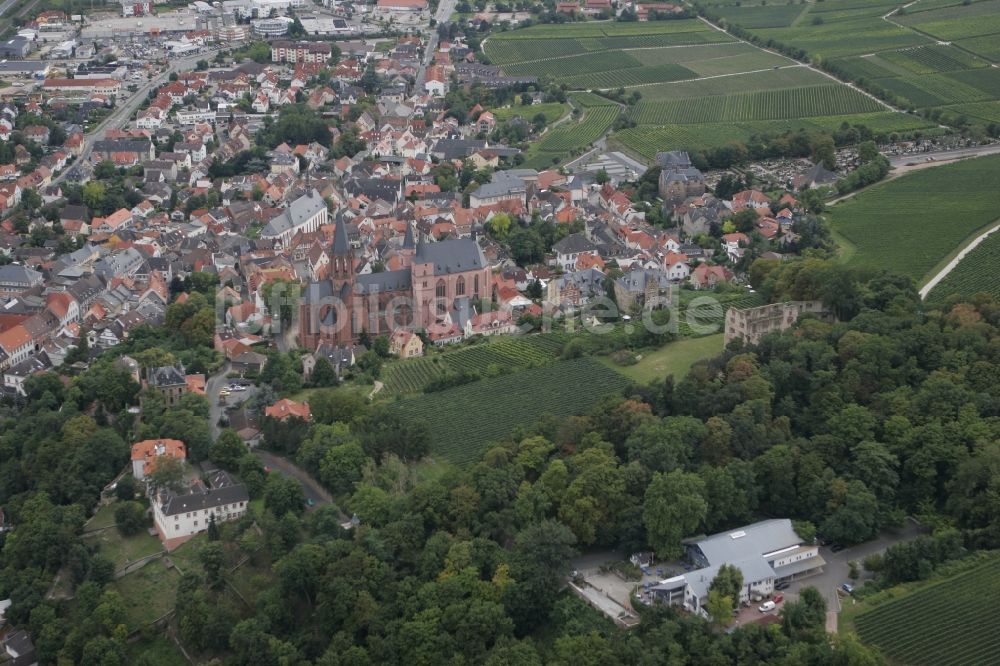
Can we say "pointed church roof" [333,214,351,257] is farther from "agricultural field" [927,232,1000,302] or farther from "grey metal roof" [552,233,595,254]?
"agricultural field" [927,232,1000,302]

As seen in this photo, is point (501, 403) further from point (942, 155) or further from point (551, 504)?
point (942, 155)

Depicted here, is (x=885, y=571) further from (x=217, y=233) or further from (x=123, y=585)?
(x=217, y=233)

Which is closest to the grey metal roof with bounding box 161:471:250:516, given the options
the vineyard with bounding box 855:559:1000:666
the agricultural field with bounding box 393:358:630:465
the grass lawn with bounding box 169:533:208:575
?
the grass lawn with bounding box 169:533:208:575

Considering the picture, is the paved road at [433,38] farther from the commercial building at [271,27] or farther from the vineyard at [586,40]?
the commercial building at [271,27]

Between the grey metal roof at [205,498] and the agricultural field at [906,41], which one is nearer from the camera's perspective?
the grey metal roof at [205,498]

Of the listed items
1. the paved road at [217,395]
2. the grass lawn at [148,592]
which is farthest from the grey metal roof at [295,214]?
the grass lawn at [148,592]

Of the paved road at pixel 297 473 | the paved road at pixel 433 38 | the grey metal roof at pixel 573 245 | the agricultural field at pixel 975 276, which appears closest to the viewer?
the paved road at pixel 297 473

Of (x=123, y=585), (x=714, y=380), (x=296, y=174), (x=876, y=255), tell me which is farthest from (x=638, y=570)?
(x=296, y=174)
